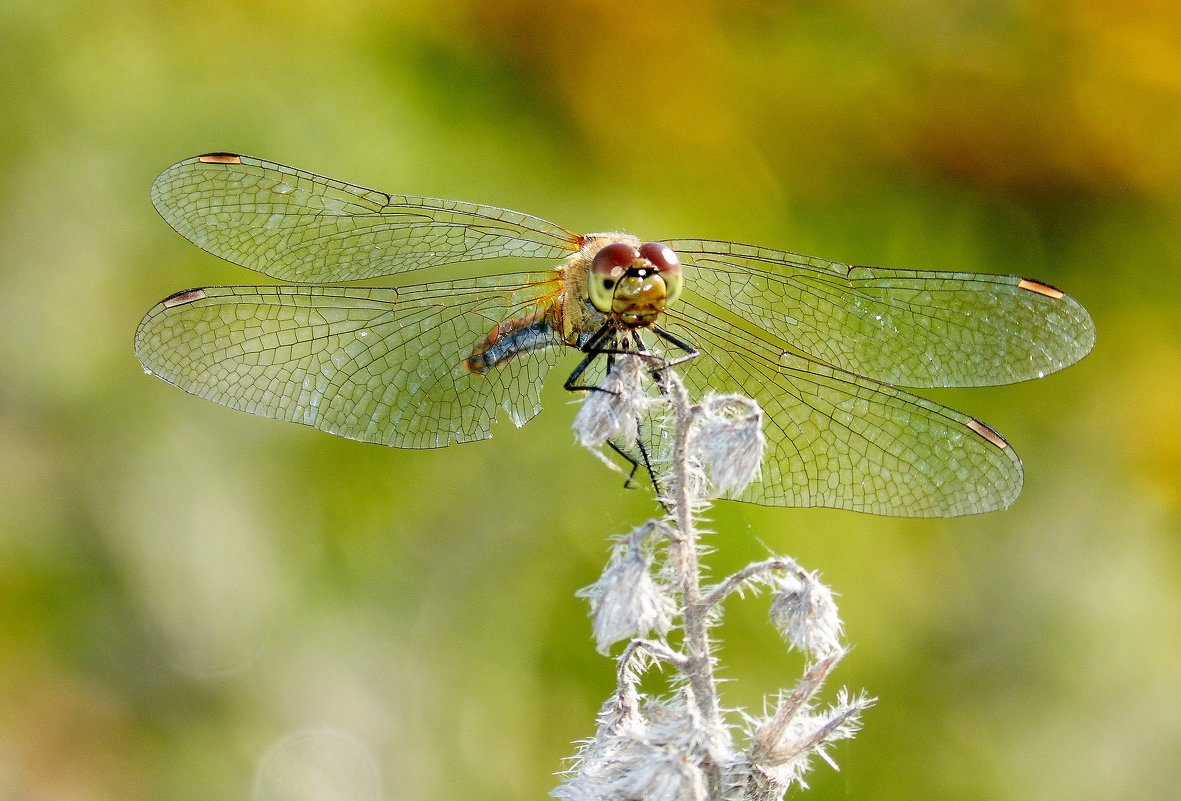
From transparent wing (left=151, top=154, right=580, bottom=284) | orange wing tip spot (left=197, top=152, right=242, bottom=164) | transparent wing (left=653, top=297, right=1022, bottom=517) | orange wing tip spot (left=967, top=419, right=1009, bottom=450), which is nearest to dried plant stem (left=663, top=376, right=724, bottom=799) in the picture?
transparent wing (left=653, top=297, right=1022, bottom=517)

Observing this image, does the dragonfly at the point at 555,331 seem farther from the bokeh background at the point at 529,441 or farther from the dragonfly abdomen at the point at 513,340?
the bokeh background at the point at 529,441

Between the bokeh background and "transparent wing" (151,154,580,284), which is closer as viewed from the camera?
"transparent wing" (151,154,580,284)

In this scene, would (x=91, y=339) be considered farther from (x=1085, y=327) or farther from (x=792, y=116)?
(x=1085, y=327)

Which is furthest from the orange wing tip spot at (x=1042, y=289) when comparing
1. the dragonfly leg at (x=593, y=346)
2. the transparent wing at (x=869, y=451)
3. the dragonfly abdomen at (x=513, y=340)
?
the dragonfly abdomen at (x=513, y=340)

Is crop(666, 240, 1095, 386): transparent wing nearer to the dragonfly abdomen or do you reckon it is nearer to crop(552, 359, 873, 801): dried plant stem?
the dragonfly abdomen

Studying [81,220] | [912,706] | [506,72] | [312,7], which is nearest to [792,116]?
[506,72]

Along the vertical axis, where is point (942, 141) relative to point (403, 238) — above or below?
above

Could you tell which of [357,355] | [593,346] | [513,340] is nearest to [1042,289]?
[593,346]

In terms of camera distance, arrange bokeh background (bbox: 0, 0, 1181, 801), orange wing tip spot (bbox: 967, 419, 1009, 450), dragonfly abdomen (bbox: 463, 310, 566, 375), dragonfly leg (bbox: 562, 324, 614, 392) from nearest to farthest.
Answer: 1. orange wing tip spot (bbox: 967, 419, 1009, 450)
2. dragonfly leg (bbox: 562, 324, 614, 392)
3. dragonfly abdomen (bbox: 463, 310, 566, 375)
4. bokeh background (bbox: 0, 0, 1181, 801)
